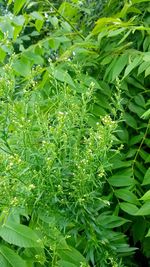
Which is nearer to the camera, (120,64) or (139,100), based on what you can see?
(120,64)

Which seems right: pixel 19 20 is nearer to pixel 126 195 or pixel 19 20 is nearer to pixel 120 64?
pixel 120 64

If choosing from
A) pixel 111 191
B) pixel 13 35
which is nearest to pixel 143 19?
pixel 13 35

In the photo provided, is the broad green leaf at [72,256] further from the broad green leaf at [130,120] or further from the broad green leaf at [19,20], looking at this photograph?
the broad green leaf at [19,20]

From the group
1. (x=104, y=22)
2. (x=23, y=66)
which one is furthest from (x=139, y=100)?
(x=23, y=66)

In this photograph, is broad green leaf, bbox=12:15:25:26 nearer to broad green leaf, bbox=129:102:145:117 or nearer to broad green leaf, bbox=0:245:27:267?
broad green leaf, bbox=129:102:145:117

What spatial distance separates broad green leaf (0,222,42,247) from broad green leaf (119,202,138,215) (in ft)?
1.28

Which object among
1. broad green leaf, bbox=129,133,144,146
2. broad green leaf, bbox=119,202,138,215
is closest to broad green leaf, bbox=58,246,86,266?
broad green leaf, bbox=119,202,138,215

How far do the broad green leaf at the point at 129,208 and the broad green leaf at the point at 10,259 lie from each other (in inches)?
16.2

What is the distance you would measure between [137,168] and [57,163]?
585 mm

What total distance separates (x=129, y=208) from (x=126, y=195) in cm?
4

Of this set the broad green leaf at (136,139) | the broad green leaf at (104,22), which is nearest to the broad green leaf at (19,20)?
the broad green leaf at (104,22)

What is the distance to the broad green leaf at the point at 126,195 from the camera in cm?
149

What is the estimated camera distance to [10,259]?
1183 millimetres

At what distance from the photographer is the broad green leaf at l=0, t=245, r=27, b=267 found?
117 cm
